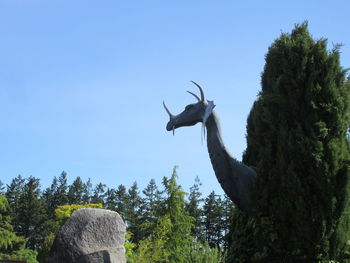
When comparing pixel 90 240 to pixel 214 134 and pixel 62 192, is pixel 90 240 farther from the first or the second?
pixel 62 192

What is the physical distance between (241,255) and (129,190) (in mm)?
56325

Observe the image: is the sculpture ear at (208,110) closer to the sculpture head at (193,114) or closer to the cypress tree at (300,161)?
the sculpture head at (193,114)

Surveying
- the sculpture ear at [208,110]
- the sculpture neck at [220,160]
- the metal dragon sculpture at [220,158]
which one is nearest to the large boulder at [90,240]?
the metal dragon sculpture at [220,158]

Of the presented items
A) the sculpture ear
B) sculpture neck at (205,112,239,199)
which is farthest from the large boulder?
the sculpture ear

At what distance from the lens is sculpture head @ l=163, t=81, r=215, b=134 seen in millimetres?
8242

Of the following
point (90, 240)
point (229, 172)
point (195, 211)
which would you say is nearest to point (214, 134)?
point (229, 172)

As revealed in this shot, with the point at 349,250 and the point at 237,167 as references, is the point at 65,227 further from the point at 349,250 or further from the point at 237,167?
the point at 349,250

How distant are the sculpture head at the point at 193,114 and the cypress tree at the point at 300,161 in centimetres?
98

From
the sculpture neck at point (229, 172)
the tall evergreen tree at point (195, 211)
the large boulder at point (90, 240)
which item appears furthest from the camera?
the tall evergreen tree at point (195, 211)

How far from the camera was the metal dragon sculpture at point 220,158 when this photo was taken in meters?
7.68

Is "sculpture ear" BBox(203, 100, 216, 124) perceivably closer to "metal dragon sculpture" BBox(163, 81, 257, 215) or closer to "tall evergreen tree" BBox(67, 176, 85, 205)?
"metal dragon sculpture" BBox(163, 81, 257, 215)

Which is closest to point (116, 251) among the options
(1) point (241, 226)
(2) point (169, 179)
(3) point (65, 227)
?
(3) point (65, 227)

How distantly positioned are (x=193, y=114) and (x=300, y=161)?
7.59 ft

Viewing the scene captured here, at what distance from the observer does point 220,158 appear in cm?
795
